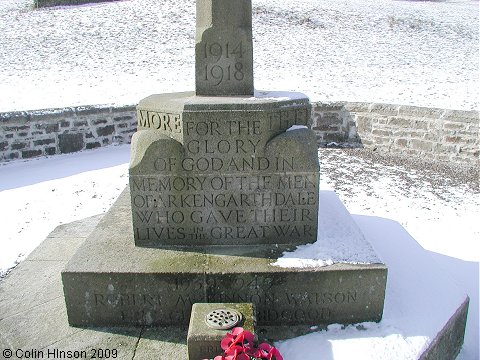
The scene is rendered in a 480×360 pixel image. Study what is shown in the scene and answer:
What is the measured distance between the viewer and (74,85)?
440 inches

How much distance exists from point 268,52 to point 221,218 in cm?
1189

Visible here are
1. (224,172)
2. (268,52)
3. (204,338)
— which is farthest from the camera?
(268,52)

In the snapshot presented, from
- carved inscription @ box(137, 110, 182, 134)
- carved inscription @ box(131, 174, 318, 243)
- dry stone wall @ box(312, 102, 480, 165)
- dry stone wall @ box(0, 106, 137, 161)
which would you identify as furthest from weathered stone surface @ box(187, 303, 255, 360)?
dry stone wall @ box(312, 102, 480, 165)

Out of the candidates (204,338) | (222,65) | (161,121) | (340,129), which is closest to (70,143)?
(340,129)

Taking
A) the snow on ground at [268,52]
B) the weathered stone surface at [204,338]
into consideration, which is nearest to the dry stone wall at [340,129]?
the snow on ground at [268,52]

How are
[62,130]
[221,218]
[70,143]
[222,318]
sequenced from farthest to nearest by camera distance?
[70,143] < [62,130] < [221,218] < [222,318]

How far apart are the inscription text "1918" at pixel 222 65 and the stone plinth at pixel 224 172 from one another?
22 cm

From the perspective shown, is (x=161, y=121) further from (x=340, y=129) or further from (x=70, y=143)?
(x=340, y=129)

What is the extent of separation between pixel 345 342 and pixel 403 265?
1274 mm

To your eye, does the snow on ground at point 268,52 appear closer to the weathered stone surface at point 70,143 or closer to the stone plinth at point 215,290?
the weathered stone surface at point 70,143

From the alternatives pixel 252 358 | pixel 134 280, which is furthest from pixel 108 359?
pixel 252 358

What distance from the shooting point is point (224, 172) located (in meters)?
3.45

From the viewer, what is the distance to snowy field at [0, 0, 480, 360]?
5590 mm

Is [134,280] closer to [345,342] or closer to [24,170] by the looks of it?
[345,342]
